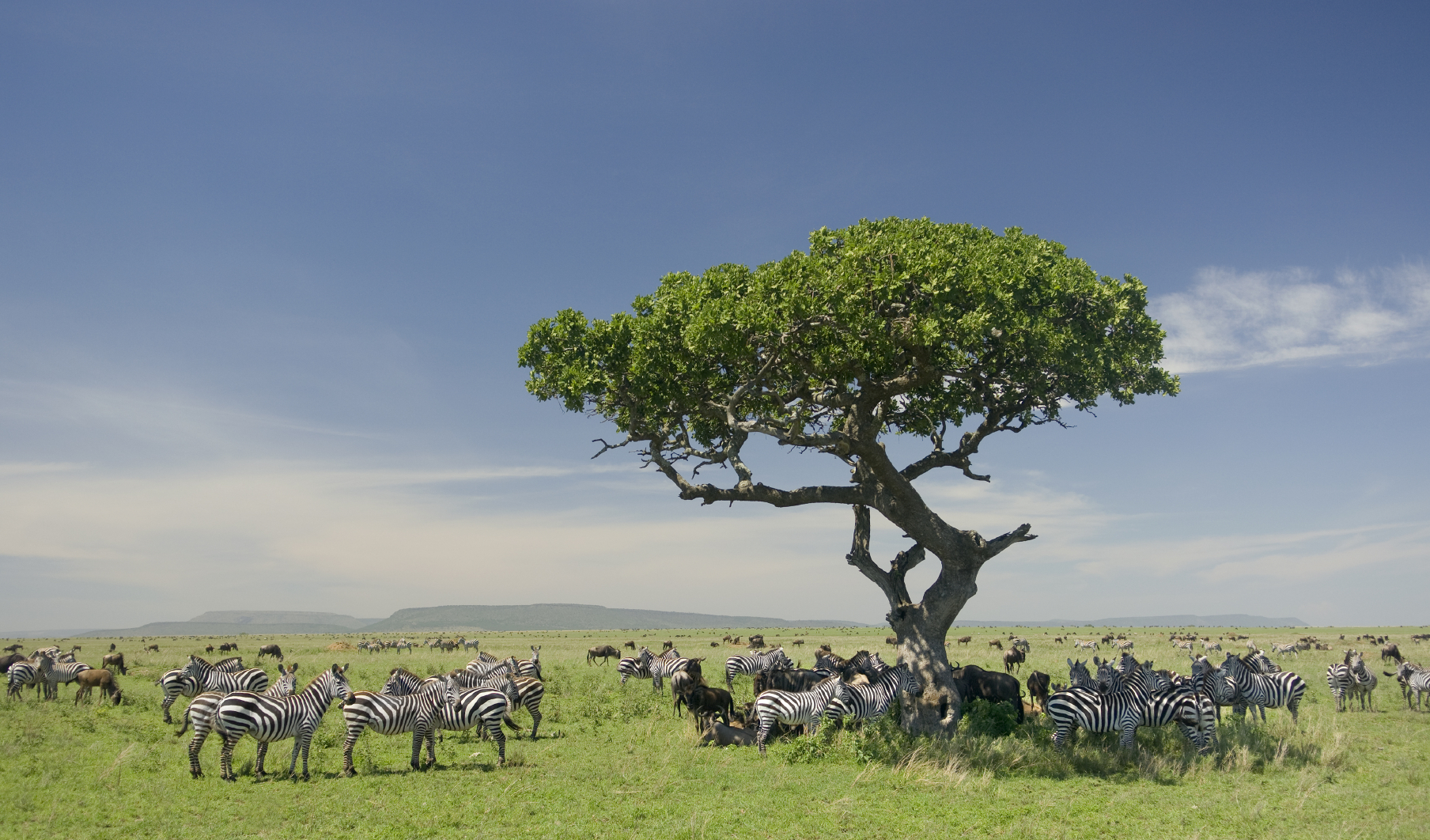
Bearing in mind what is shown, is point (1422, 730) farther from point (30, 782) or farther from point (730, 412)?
point (30, 782)

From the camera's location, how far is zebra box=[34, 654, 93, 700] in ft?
94.8

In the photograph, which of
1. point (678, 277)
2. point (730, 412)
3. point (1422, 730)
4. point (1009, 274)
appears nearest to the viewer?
point (1009, 274)

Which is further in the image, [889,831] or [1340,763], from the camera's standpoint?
[1340,763]

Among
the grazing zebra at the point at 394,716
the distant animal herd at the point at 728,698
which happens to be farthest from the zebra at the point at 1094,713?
the grazing zebra at the point at 394,716

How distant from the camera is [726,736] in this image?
20156 mm

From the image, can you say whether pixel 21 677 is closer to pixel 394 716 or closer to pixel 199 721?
pixel 199 721

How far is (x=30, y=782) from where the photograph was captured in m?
15.6

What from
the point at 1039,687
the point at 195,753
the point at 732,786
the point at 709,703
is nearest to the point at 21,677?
the point at 195,753

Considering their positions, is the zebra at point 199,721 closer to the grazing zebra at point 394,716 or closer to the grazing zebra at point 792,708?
the grazing zebra at point 394,716

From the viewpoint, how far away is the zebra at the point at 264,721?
16000mm

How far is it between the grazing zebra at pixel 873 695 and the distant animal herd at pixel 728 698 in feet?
0.09

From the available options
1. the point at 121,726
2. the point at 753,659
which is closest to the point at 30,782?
the point at 121,726

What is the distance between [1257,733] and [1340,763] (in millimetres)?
2433

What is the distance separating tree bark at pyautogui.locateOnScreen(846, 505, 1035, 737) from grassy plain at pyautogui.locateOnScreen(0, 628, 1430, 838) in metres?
1.20
